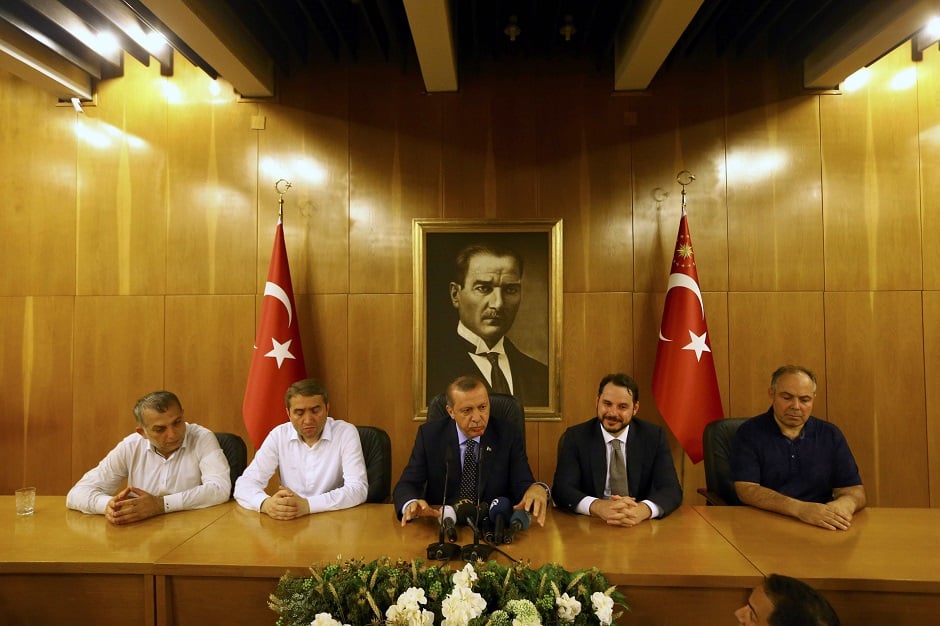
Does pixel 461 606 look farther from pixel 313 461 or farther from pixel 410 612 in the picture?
pixel 313 461

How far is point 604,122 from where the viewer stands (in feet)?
14.4

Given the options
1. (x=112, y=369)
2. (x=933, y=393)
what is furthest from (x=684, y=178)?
(x=112, y=369)

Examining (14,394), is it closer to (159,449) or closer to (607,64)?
(159,449)

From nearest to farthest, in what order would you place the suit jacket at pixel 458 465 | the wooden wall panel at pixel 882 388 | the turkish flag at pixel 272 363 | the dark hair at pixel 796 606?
the dark hair at pixel 796 606, the suit jacket at pixel 458 465, the turkish flag at pixel 272 363, the wooden wall panel at pixel 882 388

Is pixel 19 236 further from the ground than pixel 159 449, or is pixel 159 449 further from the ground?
pixel 19 236

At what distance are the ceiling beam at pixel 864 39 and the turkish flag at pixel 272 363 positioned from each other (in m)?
3.75

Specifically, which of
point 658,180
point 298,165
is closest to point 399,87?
point 298,165

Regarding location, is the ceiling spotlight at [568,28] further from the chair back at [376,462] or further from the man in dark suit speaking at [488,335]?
the chair back at [376,462]

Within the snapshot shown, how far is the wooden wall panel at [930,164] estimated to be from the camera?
4.27 m

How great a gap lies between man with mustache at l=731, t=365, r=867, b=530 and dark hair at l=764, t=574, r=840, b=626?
1.25 meters

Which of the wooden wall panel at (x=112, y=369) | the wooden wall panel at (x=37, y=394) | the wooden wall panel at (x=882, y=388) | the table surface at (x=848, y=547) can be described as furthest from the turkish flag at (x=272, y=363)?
the wooden wall panel at (x=882, y=388)

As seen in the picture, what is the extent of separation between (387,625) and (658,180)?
140 inches

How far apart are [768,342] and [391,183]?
2784mm

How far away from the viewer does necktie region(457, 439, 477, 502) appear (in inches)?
108
